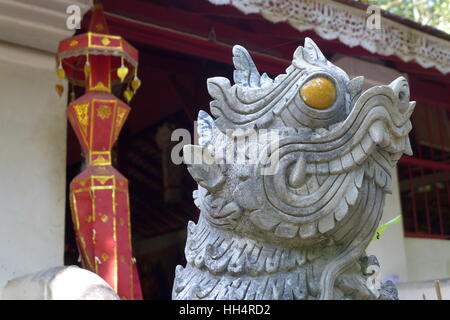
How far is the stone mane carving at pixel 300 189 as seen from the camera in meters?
1.72

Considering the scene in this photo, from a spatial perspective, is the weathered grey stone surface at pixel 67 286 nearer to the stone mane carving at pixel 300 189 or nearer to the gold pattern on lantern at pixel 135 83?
the stone mane carving at pixel 300 189

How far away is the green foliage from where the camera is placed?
34.2ft

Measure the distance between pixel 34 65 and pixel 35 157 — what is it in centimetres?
61

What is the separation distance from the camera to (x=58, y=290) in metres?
1.87

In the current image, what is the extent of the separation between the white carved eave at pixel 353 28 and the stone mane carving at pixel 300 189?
223 cm

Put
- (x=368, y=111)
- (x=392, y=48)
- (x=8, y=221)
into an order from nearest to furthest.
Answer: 1. (x=368, y=111)
2. (x=8, y=221)
3. (x=392, y=48)

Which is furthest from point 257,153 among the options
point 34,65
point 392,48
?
point 392,48

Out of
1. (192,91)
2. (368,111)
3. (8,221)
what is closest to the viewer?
(368,111)

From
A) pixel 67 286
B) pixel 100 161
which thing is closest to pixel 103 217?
pixel 100 161

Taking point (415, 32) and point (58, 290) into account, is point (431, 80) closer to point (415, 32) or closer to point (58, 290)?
point (415, 32)

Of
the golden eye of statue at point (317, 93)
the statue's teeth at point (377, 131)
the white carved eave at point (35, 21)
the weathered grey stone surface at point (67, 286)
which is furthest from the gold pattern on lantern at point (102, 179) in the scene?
the statue's teeth at point (377, 131)

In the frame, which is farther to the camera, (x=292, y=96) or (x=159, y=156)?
(x=159, y=156)

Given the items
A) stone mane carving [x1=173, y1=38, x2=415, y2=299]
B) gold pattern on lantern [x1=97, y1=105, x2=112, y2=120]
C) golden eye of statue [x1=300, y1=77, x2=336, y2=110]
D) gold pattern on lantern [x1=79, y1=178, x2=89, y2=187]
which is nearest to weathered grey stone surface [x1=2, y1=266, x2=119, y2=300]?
stone mane carving [x1=173, y1=38, x2=415, y2=299]

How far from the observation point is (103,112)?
149 inches
